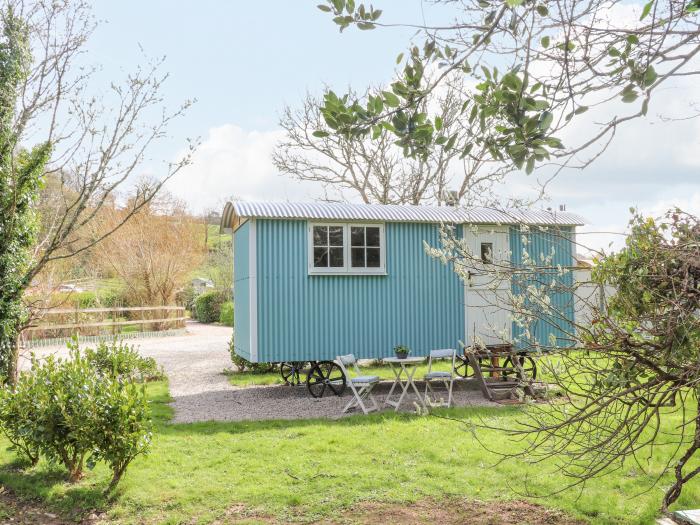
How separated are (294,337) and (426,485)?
15.6ft

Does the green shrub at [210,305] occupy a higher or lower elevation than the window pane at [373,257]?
lower

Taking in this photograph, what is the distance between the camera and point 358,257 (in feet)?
33.6

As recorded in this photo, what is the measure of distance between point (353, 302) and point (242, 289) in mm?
2004

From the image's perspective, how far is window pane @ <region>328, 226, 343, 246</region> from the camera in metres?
10.1

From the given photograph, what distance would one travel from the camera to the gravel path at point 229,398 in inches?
344

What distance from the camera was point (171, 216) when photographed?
24.4 meters

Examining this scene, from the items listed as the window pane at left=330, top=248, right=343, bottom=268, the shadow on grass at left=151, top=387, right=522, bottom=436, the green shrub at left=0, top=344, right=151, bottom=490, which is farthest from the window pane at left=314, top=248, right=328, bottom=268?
the green shrub at left=0, top=344, right=151, bottom=490

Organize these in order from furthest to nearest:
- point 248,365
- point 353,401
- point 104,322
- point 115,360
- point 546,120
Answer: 1. point 104,322
2. point 248,365
3. point 353,401
4. point 115,360
5. point 546,120

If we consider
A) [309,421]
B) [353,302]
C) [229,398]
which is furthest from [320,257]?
[309,421]

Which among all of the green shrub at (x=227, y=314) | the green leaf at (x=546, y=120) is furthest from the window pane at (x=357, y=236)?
Result: the green shrub at (x=227, y=314)

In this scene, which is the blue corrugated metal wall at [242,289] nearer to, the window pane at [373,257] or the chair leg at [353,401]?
the chair leg at [353,401]

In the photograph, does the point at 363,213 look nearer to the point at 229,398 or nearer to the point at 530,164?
the point at 229,398

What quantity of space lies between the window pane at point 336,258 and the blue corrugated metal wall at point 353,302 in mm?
A: 217

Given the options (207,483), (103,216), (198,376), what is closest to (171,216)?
(103,216)
